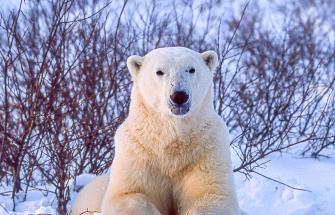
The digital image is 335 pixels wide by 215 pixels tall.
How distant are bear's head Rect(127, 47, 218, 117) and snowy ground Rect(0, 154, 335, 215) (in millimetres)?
1018

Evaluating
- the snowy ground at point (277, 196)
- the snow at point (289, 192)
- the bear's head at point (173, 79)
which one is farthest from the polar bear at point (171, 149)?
the snow at point (289, 192)

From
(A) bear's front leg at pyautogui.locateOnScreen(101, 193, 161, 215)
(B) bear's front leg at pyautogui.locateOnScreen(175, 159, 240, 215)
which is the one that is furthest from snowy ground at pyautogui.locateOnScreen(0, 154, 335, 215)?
(B) bear's front leg at pyautogui.locateOnScreen(175, 159, 240, 215)

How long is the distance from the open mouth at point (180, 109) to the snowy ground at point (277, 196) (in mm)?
1142

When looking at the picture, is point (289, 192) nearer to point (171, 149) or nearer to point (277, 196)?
point (277, 196)

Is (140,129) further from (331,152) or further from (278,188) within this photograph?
(331,152)

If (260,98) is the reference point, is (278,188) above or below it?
below

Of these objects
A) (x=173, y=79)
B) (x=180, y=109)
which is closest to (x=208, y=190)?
(x=180, y=109)

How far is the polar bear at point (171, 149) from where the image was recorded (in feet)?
8.26

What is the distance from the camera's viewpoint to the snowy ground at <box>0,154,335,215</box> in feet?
11.9

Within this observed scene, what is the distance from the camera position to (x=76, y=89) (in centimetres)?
452

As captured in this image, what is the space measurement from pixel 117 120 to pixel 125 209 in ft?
6.51

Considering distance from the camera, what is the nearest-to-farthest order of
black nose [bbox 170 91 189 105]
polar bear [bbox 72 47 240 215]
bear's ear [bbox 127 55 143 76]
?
1. black nose [bbox 170 91 189 105]
2. polar bear [bbox 72 47 240 215]
3. bear's ear [bbox 127 55 143 76]

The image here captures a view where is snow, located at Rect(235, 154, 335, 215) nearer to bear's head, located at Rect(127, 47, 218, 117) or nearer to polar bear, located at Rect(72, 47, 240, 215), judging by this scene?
polar bear, located at Rect(72, 47, 240, 215)

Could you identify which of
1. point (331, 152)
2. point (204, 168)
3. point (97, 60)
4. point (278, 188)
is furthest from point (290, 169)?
point (204, 168)
